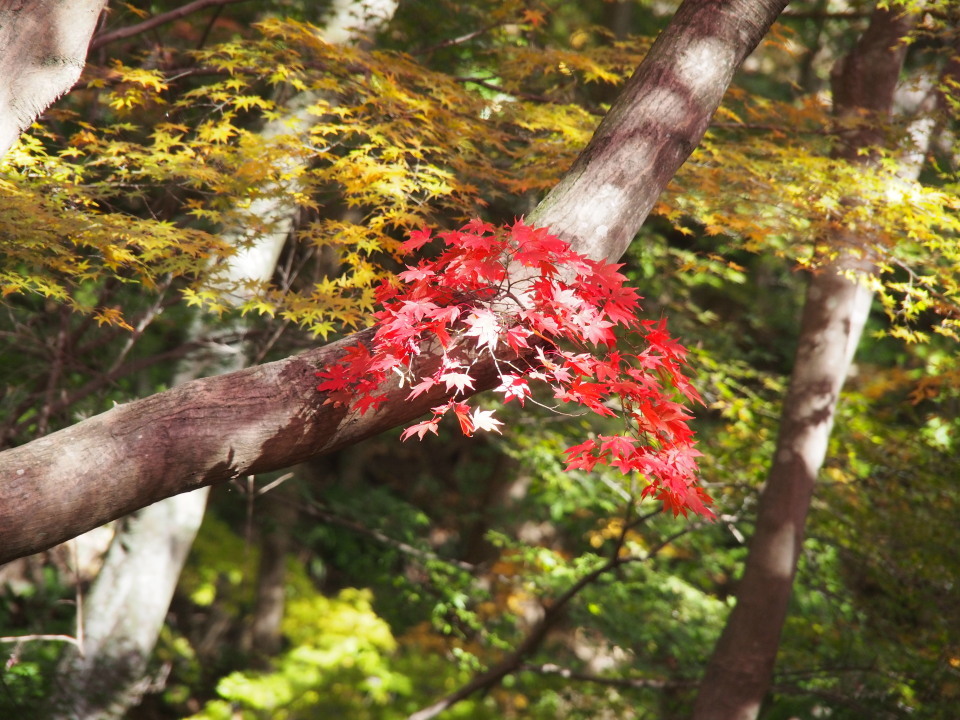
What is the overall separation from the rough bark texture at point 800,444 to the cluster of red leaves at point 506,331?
2.67 meters


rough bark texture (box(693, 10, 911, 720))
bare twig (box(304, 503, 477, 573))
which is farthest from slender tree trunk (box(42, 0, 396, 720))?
rough bark texture (box(693, 10, 911, 720))

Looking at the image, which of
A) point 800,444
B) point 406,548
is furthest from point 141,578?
point 800,444

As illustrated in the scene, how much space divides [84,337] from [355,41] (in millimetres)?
2821

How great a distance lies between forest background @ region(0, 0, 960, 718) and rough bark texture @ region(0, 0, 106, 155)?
1.18 ft

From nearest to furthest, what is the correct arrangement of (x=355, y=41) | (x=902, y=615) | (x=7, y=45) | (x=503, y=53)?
(x=7, y=45), (x=355, y=41), (x=503, y=53), (x=902, y=615)

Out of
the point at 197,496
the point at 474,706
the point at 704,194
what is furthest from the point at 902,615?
the point at 197,496

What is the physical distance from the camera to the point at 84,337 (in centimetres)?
535

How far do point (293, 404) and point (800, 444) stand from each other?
358 cm

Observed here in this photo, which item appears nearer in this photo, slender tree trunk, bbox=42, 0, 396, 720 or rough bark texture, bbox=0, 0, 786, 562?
rough bark texture, bbox=0, 0, 786, 562

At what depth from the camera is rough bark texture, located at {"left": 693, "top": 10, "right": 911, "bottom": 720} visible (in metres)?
4.42

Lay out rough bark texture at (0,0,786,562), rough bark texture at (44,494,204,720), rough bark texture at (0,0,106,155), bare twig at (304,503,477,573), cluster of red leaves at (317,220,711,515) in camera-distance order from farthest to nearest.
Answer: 1. bare twig at (304,503,477,573)
2. rough bark texture at (44,494,204,720)
3. rough bark texture at (0,0,106,155)
4. cluster of red leaves at (317,220,711,515)
5. rough bark texture at (0,0,786,562)

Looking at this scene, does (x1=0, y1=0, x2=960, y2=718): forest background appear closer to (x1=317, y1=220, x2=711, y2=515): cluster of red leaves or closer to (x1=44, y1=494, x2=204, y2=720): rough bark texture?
(x1=44, y1=494, x2=204, y2=720): rough bark texture

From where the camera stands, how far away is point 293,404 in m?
2.10

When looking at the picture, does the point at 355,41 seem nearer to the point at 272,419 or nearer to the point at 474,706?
the point at 272,419
